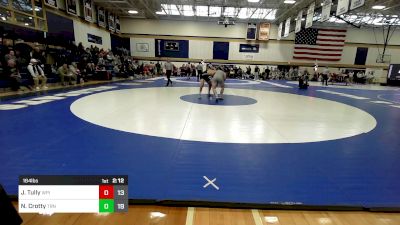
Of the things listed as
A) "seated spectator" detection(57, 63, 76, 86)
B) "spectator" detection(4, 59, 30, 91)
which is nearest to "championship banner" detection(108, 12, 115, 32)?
"seated spectator" detection(57, 63, 76, 86)

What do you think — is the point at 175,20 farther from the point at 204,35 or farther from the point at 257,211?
the point at 257,211

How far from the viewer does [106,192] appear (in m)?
1.15

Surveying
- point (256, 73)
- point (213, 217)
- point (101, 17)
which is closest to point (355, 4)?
point (213, 217)

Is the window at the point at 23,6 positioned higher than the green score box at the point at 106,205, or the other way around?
the window at the point at 23,6

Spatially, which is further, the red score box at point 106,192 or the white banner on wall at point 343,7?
the white banner on wall at point 343,7

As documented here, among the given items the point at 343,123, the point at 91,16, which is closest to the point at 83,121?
the point at 343,123

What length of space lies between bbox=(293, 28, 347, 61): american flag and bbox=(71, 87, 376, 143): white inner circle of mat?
829 inches

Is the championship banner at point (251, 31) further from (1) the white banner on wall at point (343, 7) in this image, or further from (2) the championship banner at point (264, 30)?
(1) the white banner on wall at point (343, 7)

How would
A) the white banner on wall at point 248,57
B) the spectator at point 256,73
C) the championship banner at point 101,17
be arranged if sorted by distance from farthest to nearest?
the white banner on wall at point 248,57 → the spectator at point 256,73 → the championship banner at point 101,17

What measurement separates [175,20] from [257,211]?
26051mm

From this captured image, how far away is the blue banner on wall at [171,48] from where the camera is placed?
2577 cm

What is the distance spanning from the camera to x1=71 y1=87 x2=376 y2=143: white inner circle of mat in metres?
4.28

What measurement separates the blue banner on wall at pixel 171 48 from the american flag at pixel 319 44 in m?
12.4
